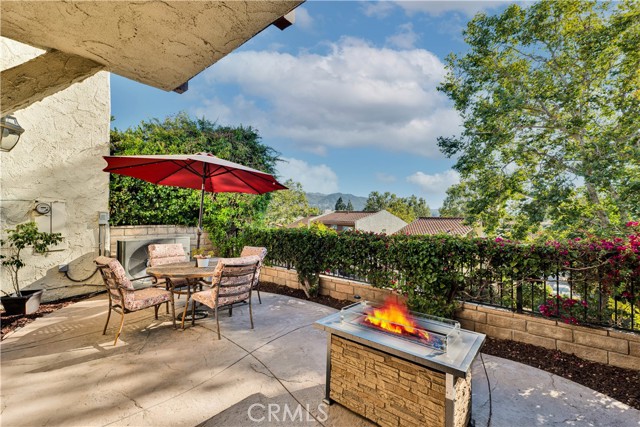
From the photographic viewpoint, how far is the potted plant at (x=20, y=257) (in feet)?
12.2

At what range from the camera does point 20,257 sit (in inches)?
161

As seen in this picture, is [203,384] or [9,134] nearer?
[203,384]

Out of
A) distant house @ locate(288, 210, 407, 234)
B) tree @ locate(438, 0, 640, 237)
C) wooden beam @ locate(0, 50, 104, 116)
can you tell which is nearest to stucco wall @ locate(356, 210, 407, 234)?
distant house @ locate(288, 210, 407, 234)

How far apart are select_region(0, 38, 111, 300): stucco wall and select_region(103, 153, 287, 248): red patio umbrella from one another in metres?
1.93

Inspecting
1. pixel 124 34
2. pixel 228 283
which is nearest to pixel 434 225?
pixel 228 283

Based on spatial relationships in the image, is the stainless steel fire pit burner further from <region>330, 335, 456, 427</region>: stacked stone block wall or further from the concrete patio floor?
the concrete patio floor

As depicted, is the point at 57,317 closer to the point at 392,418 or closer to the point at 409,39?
the point at 392,418

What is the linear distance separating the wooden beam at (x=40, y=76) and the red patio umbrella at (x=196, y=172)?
3.85 feet

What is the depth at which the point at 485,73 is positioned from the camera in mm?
8336

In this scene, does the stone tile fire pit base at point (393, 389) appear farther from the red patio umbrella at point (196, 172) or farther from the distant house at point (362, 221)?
the distant house at point (362, 221)

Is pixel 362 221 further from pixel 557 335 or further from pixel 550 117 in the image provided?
pixel 557 335

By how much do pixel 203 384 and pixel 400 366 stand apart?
1721 millimetres

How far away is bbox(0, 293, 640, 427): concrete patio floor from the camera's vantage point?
188 cm

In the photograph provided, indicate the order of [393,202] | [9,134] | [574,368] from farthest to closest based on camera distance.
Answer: [393,202]
[9,134]
[574,368]
